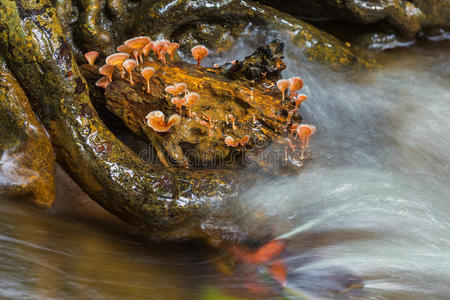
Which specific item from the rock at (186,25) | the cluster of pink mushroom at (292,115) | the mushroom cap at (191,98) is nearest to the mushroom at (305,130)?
the cluster of pink mushroom at (292,115)

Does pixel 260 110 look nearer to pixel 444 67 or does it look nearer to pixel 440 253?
pixel 440 253

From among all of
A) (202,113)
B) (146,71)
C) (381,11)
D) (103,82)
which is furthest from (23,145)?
(381,11)

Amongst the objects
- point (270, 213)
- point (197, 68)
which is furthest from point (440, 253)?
point (197, 68)

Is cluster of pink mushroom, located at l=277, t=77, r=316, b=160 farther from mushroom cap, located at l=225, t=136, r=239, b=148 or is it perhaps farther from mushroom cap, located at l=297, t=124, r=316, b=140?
mushroom cap, located at l=225, t=136, r=239, b=148

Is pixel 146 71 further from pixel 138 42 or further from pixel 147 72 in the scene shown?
pixel 138 42

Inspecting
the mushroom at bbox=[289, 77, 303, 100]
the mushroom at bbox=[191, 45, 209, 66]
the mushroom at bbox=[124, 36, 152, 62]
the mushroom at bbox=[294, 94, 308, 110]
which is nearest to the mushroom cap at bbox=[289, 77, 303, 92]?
the mushroom at bbox=[289, 77, 303, 100]

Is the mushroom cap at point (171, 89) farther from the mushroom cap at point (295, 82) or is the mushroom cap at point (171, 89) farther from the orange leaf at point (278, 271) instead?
the orange leaf at point (278, 271)
